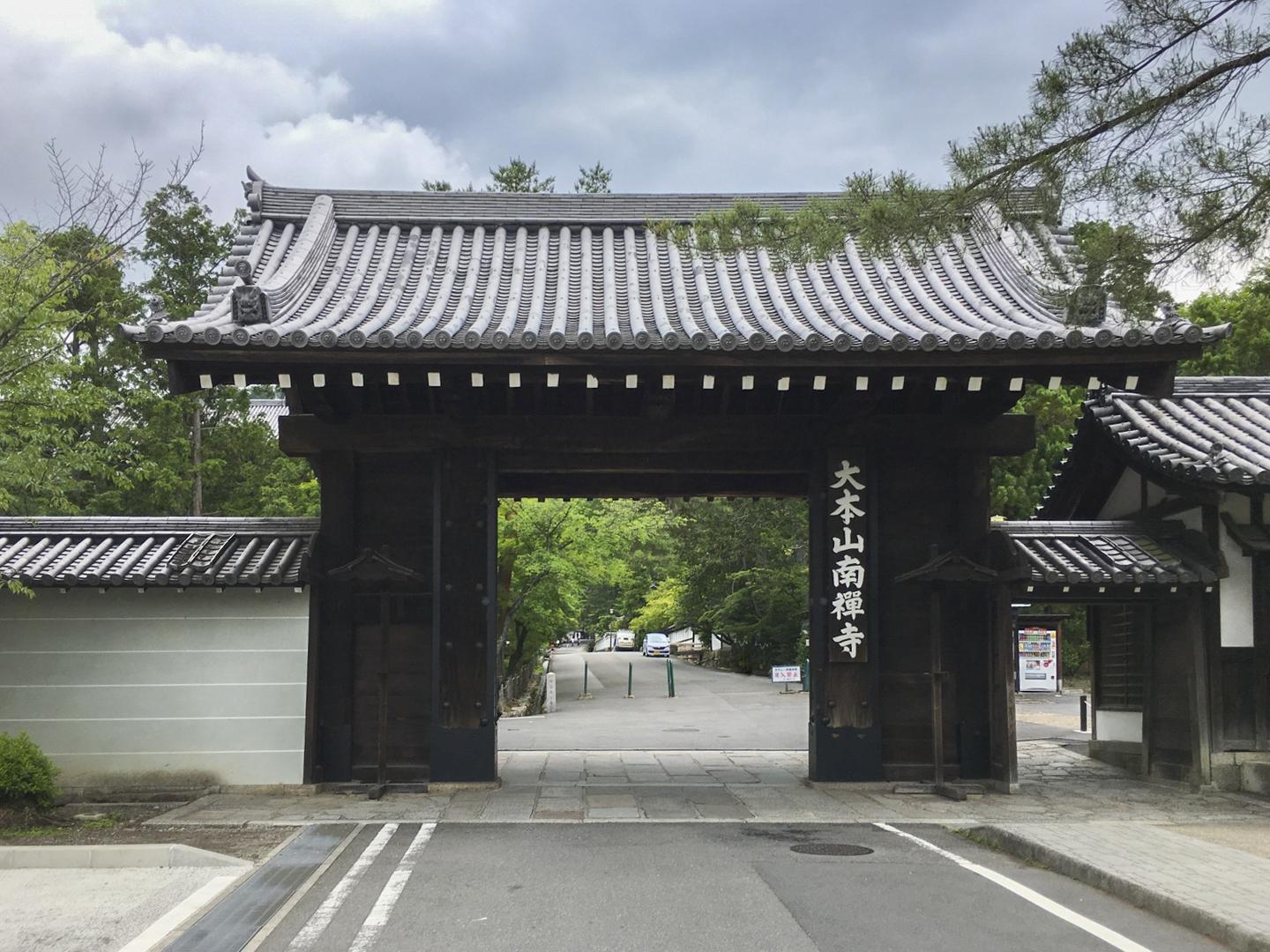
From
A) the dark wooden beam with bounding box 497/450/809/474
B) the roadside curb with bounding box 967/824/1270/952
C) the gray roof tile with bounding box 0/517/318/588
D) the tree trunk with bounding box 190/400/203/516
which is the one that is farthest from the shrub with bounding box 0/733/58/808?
the tree trunk with bounding box 190/400/203/516

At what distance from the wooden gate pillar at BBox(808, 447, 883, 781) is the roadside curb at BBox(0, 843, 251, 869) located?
6263mm

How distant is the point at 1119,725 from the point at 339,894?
36.4 feet

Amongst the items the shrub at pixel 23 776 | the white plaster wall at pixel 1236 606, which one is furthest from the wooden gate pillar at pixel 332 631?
the white plaster wall at pixel 1236 606

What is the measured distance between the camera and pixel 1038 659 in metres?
27.4

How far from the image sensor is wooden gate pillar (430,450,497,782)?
11445 millimetres

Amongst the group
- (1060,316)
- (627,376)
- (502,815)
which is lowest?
(502,815)

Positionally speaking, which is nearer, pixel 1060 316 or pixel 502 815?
pixel 502 815

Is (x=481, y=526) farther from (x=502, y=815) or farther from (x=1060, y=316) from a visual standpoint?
(x=1060, y=316)

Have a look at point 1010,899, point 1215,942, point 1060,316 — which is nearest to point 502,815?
point 1010,899

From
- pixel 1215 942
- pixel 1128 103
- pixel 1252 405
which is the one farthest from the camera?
pixel 1252 405

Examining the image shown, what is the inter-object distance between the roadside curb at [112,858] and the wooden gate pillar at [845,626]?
6263 millimetres

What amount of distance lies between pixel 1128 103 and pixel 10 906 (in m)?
8.41

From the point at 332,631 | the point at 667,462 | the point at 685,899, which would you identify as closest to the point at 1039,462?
the point at 667,462

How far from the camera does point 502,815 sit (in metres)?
10.0
